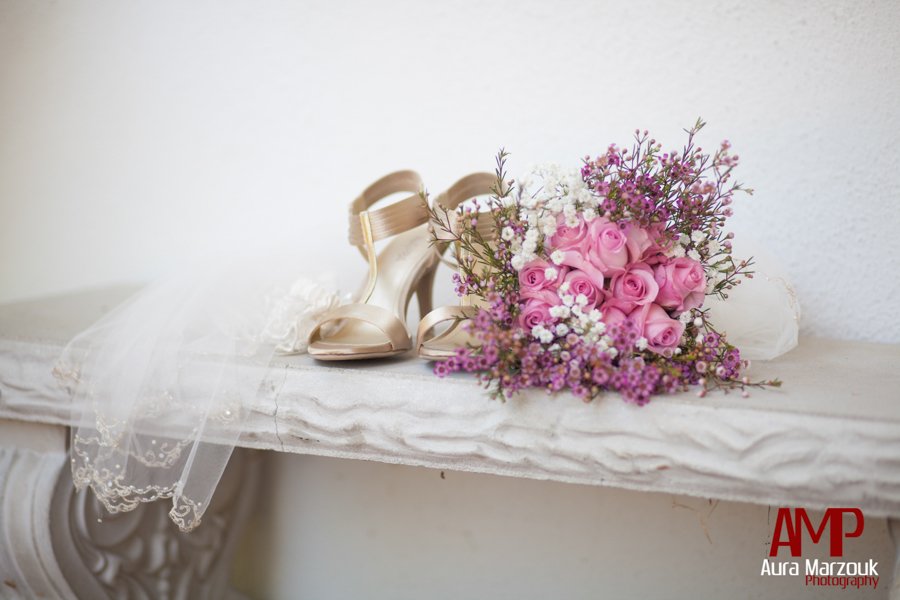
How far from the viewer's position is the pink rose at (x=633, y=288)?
72cm

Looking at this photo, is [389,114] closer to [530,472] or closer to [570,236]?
[570,236]

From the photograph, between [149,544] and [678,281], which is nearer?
[678,281]

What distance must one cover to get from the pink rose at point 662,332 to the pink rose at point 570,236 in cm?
11

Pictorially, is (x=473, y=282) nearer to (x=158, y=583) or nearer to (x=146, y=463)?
(x=146, y=463)

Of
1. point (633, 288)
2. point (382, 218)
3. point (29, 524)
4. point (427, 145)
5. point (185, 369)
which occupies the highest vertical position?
point (427, 145)

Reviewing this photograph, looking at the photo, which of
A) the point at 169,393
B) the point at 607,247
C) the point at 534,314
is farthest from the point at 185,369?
the point at 607,247

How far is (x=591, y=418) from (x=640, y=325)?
125mm

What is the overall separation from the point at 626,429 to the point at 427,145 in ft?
2.48

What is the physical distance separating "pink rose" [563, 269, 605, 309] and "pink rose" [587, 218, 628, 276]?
0.02 m

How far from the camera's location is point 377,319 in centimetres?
83

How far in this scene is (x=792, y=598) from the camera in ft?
3.46

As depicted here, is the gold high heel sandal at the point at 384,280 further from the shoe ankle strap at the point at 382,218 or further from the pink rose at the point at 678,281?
the pink rose at the point at 678,281

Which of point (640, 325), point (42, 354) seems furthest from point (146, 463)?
point (640, 325)

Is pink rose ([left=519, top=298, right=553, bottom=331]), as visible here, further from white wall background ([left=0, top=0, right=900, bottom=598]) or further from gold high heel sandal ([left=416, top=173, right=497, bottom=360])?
white wall background ([left=0, top=0, right=900, bottom=598])
